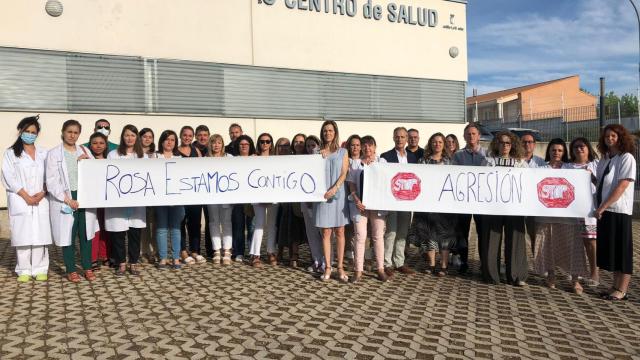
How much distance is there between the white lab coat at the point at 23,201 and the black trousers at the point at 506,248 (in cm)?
524

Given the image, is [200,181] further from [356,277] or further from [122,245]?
[356,277]

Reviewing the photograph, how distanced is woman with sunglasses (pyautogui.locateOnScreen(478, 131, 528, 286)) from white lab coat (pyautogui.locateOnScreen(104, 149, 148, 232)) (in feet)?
13.8

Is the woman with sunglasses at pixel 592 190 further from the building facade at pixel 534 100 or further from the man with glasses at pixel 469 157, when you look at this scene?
the building facade at pixel 534 100

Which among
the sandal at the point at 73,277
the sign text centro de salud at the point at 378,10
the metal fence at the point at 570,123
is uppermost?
the sign text centro de salud at the point at 378,10

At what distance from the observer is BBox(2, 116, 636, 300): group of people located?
5.07 metres

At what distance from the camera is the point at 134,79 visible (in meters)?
10.0

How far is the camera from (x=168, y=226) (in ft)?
20.5

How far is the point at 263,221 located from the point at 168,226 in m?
1.24

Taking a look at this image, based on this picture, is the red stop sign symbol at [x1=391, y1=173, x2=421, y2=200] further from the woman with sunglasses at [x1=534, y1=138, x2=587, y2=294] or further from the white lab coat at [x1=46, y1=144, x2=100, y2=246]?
the white lab coat at [x1=46, y1=144, x2=100, y2=246]

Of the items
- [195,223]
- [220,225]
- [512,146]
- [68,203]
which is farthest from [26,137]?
[512,146]

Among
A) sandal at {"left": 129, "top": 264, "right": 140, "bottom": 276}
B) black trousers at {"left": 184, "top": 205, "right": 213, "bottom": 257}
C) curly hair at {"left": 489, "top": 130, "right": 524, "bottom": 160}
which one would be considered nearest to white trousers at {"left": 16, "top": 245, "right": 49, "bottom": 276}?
sandal at {"left": 129, "top": 264, "right": 140, "bottom": 276}

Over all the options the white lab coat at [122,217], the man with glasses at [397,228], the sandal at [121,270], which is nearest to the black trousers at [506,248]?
the man with glasses at [397,228]

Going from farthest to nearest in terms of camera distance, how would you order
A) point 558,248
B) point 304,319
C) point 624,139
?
point 558,248, point 624,139, point 304,319

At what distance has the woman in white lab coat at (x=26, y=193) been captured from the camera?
5543mm
